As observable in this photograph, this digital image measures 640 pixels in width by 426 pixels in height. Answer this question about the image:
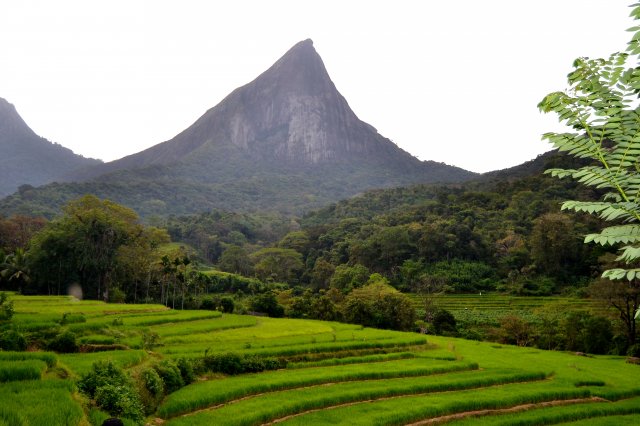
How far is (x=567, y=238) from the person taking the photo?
68.8 meters

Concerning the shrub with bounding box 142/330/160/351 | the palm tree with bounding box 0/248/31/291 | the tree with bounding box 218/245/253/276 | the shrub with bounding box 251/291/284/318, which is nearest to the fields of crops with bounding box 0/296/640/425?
the shrub with bounding box 142/330/160/351

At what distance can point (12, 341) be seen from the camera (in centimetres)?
1645

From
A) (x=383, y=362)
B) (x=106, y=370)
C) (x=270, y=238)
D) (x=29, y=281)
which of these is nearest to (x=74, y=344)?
(x=106, y=370)

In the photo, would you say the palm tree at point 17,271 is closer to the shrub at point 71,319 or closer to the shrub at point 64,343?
the shrub at point 71,319

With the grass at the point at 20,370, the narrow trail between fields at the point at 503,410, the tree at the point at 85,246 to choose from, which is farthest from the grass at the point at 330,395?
the tree at the point at 85,246

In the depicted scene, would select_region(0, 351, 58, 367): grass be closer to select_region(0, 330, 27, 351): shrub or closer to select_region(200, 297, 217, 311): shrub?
select_region(0, 330, 27, 351): shrub

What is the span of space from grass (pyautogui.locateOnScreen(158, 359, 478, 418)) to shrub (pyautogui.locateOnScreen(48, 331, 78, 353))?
5333 mm

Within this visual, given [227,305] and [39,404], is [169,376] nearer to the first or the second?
[39,404]

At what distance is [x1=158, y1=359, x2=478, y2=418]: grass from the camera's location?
53.4ft

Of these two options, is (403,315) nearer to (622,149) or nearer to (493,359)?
(493,359)

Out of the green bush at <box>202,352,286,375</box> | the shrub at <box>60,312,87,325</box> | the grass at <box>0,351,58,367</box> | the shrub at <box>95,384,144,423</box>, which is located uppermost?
the grass at <box>0,351,58,367</box>

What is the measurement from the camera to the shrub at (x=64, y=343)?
18.8 meters

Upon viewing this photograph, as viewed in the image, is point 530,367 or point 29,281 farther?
point 29,281

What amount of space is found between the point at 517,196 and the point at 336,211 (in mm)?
60913
